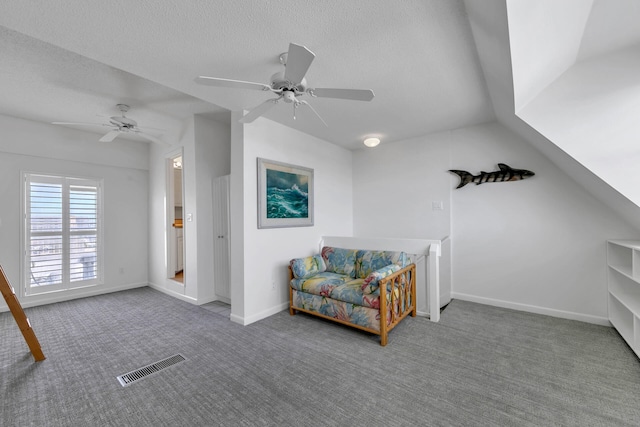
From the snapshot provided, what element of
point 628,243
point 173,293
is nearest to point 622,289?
point 628,243

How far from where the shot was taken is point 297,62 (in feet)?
5.32

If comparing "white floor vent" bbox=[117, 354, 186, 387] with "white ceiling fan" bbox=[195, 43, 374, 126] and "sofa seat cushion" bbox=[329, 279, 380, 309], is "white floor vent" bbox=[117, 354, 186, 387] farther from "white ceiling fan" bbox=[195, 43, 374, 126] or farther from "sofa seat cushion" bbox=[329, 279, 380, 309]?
"white ceiling fan" bbox=[195, 43, 374, 126]

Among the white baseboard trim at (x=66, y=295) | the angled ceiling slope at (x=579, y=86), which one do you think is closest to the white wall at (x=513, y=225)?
the angled ceiling slope at (x=579, y=86)

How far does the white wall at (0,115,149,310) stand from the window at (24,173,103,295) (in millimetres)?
108

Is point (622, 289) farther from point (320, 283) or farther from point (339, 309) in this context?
point (320, 283)

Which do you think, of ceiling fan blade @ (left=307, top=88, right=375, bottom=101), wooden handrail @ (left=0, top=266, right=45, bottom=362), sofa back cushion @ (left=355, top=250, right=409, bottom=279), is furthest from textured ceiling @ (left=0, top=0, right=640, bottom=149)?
wooden handrail @ (left=0, top=266, right=45, bottom=362)

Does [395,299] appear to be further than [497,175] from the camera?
No

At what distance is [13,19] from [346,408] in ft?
10.6

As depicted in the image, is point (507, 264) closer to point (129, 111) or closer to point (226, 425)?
point (226, 425)

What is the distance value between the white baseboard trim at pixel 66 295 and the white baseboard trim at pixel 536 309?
564 centimetres

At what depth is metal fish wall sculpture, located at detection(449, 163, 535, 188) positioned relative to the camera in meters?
3.39

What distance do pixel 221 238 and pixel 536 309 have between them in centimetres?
436

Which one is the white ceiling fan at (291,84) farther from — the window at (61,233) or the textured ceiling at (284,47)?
the window at (61,233)

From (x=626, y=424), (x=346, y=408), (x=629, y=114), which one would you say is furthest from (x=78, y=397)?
(x=629, y=114)
